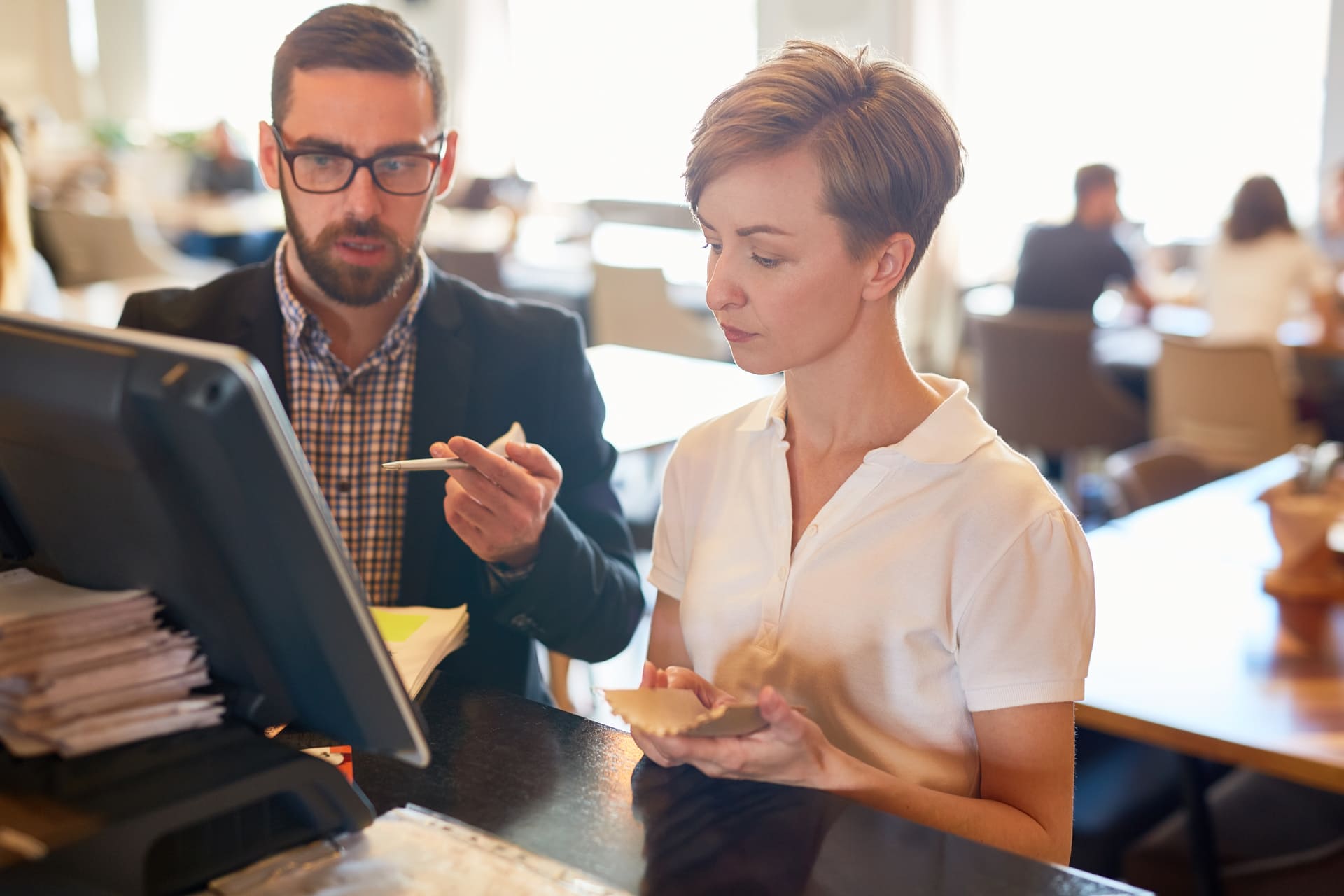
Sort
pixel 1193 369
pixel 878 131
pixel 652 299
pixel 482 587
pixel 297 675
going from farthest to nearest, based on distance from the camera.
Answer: pixel 652 299
pixel 1193 369
pixel 482 587
pixel 878 131
pixel 297 675

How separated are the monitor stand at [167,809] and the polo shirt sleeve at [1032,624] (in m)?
0.55

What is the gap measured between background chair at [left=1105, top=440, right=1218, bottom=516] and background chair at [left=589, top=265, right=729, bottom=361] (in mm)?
2332

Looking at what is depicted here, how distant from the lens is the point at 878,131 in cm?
117

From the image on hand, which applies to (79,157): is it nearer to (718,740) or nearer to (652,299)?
(652,299)

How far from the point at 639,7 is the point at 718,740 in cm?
904

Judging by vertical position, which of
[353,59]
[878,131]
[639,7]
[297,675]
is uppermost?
[639,7]

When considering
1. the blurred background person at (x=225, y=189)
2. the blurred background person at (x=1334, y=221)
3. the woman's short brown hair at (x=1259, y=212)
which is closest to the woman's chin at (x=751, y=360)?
the woman's short brown hair at (x=1259, y=212)

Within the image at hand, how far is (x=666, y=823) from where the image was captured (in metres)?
0.94

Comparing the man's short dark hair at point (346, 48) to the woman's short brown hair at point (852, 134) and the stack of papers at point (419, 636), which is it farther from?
the stack of papers at point (419, 636)

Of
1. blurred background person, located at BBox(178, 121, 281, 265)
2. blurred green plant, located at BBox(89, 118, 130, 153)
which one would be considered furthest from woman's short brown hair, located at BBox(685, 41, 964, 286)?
blurred green plant, located at BBox(89, 118, 130, 153)

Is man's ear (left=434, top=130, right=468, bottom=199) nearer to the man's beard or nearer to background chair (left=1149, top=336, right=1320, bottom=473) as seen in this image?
the man's beard

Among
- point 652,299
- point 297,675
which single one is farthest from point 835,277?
point 652,299

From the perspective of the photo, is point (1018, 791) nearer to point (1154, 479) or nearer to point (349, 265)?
point (349, 265)

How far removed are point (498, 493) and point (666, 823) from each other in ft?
1.28
